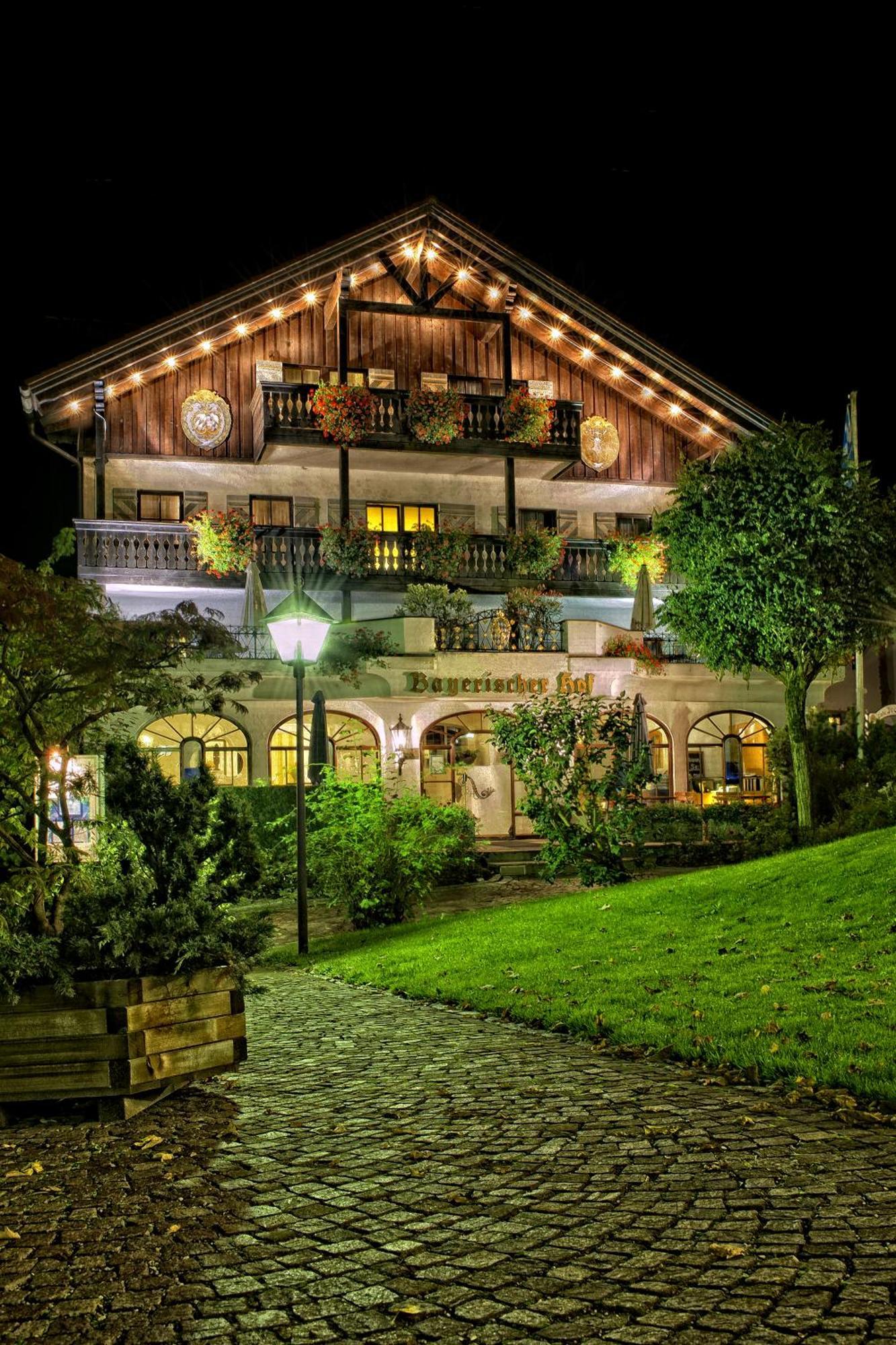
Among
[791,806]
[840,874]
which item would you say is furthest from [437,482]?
[840,874]

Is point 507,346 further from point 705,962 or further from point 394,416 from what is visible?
point 705,962

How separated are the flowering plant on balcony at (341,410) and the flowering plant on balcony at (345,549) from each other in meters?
2.13

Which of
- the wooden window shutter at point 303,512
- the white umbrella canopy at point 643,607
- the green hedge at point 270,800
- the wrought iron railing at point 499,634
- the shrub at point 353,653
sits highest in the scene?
the wooden window shutter at point 303,512

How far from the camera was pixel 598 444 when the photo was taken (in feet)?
103

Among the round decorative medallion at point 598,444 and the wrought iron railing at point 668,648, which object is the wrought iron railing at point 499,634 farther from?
the round decorative medallion at point 598,444

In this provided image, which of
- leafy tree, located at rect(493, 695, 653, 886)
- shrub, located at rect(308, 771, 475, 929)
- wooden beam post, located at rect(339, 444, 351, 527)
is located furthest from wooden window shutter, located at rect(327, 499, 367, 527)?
shrub, located at rect(308, 771, 475, 929)

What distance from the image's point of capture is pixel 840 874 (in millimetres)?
11727

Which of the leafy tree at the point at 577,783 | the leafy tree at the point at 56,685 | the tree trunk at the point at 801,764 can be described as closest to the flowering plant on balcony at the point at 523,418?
the tree trunk at the point at 801,764

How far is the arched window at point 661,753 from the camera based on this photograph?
2831cm

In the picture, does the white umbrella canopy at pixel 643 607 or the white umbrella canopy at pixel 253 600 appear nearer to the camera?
the white umbrella canopy at pixel 253 600

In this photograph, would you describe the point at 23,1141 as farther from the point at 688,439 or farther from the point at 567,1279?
the point at 688,439

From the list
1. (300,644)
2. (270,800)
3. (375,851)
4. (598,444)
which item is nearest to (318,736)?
(270,800)

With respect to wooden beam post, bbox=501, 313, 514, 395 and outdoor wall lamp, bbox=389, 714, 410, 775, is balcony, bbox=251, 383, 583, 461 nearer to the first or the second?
wooden beam post, bbox=501, 313, 514, 395

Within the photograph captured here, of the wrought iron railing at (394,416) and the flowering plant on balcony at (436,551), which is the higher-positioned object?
the wrought iron railing at (394,416)
